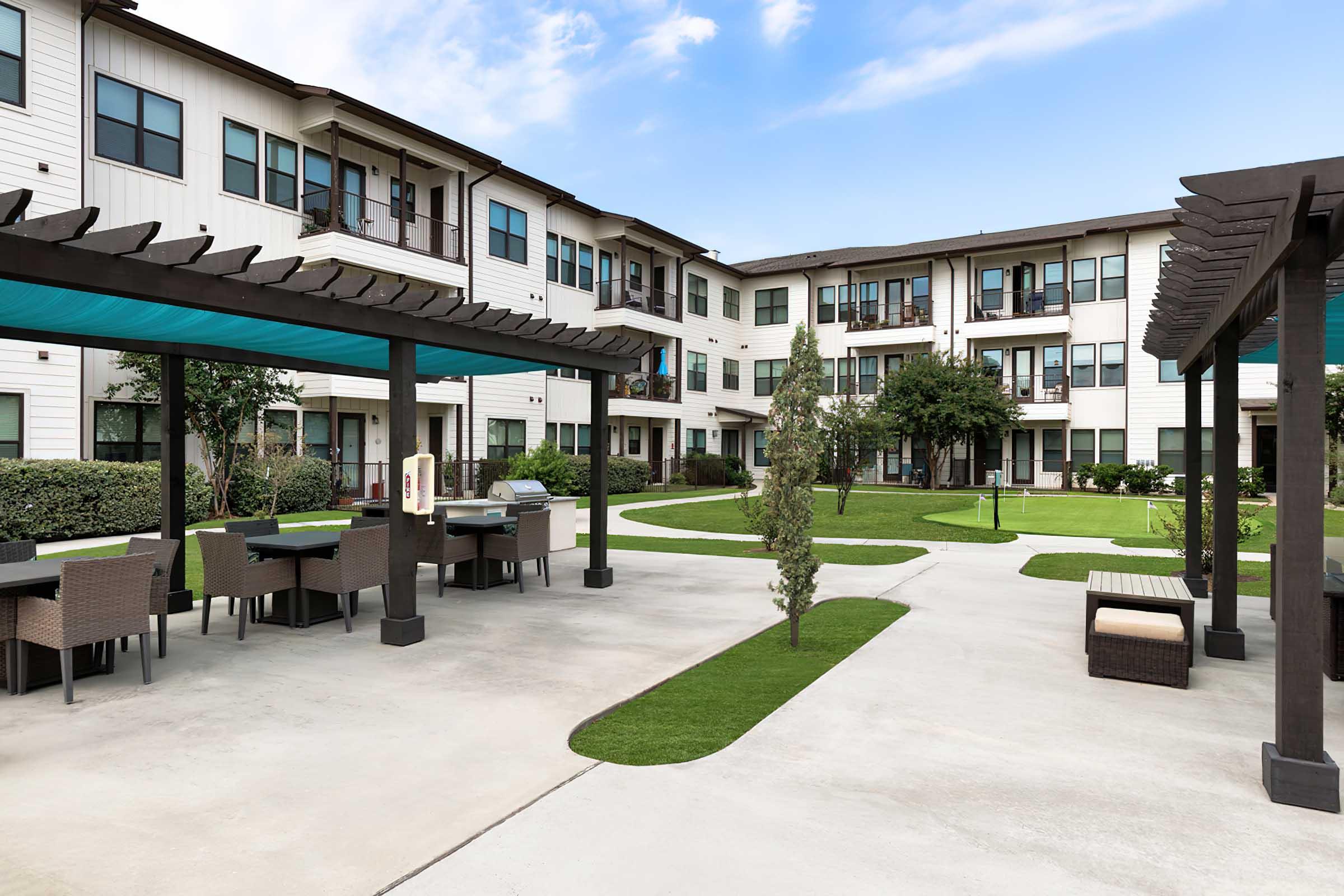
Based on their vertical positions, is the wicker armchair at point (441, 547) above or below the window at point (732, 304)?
below

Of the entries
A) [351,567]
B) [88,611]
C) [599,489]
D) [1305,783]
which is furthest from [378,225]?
[1305,783]

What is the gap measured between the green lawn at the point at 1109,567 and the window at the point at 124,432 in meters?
18.7

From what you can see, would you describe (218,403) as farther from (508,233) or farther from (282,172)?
(508,233)

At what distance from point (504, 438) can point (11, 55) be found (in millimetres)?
15461

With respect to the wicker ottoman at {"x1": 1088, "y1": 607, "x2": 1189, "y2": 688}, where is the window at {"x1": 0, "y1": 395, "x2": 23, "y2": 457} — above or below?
above

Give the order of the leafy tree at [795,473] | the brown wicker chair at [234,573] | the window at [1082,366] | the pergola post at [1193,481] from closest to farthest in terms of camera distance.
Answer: the leafy tree at [795,473], the brown wicker chair at [234,573], the pergola post at [1193,481], the window at [1082,366]

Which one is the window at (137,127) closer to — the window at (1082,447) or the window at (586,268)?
the window at (586,268)

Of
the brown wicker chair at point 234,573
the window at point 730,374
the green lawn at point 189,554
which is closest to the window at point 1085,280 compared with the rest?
the window at point 730,374

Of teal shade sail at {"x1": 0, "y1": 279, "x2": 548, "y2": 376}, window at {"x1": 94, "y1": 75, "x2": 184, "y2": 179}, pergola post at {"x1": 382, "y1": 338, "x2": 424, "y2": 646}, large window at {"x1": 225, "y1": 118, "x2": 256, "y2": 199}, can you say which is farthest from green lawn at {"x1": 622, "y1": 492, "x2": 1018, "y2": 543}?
window at {"x1": 94, "y1": 75, "x2": 184, "y2": 179}

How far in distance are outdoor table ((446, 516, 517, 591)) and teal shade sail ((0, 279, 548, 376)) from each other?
2081mm

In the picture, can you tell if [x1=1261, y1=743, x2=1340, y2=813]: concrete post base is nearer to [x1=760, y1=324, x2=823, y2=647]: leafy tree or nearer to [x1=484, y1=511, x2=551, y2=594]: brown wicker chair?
[x1=760, y1=324, x2=823, y2=647]: leafy tree

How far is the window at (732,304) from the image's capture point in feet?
128

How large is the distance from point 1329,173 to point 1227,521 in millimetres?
3988

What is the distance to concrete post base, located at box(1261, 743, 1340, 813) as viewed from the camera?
395 centimetres
